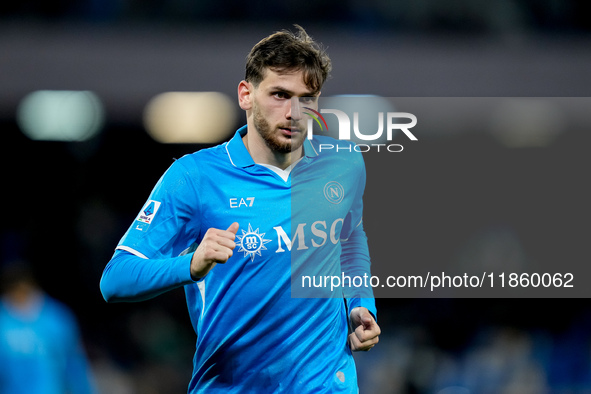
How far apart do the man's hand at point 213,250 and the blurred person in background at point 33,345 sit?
369 cm

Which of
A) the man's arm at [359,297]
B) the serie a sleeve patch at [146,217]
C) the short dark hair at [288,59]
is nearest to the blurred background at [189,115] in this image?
the man's arm at [359,297]

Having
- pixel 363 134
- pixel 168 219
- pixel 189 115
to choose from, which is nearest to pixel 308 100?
pixel 363 134

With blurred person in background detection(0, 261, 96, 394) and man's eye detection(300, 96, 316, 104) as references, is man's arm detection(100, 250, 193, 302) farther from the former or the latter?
blurred person in background detection(0, 261, 96, 394)

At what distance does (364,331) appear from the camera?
3289 millimetres

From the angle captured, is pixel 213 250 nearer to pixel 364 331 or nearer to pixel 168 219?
pixel 168 219

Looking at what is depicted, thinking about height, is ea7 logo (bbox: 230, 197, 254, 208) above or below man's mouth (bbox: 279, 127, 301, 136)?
below

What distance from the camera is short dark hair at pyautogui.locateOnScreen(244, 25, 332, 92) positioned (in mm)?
3402

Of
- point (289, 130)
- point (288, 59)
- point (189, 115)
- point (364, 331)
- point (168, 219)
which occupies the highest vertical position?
point (189, 115)

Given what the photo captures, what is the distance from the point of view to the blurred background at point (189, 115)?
8.52 metres

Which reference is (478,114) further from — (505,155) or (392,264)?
(392,264)

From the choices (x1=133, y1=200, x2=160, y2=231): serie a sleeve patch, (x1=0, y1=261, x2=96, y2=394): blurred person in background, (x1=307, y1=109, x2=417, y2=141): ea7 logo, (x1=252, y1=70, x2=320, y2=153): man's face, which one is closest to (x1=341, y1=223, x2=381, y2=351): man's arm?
(x1=307, y1=109, x2=417, y2=141): ea7 logo

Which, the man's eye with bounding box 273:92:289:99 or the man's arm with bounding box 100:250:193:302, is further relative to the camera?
the man's eye with bounding box 273:92:289:99

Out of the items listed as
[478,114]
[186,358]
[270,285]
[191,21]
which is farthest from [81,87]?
[270,285]

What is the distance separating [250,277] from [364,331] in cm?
54
